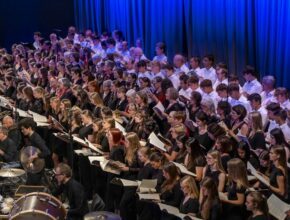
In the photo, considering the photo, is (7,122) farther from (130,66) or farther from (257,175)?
(257,175)

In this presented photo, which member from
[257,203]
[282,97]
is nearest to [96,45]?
[282,97]

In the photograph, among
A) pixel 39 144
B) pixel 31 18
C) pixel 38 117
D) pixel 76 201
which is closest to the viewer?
pixel 76 201

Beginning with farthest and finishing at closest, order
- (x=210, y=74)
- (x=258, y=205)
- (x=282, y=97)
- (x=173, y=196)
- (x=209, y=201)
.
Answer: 1. (x=210, y=74)
2. (x=282, y=97)
3. (x=173, y=196)
4. (x=209, y=201)
5. (x=258, y=205)

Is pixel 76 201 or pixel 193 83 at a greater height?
pixel 193 83

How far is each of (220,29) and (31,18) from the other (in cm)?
1062

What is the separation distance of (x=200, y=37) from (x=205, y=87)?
376 cm

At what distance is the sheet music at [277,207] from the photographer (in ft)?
18.8

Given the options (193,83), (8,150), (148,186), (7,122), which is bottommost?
(8,150)

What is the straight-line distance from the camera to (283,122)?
301 inches

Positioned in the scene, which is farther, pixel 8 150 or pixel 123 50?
pixel 123 50

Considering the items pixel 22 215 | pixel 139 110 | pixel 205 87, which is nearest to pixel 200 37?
pixel 205 87

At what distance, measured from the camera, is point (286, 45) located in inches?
410

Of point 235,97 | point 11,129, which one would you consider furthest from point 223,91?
point 11,129

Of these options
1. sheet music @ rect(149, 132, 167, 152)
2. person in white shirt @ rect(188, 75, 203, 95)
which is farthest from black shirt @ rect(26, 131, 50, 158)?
person in white shirt @ rect(188, 75, 203, 95)
